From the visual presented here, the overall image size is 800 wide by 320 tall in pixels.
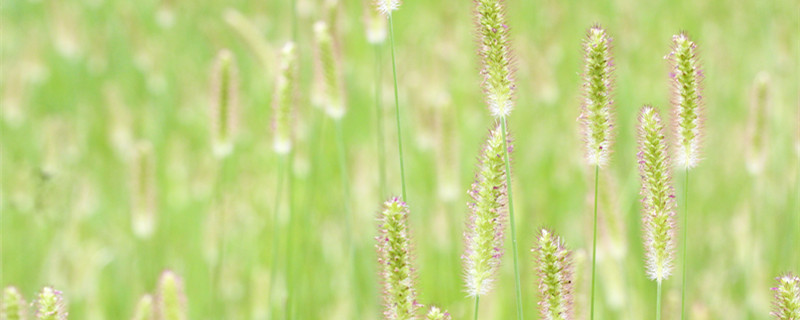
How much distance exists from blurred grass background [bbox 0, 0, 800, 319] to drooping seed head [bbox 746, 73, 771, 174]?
5 cm

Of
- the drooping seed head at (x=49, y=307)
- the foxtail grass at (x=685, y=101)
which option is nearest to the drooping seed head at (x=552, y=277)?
the foxtail grass at (x=685, y=101)

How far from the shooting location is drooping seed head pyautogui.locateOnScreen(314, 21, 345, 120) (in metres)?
1.60

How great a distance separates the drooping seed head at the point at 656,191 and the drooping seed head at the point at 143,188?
44.3 inches

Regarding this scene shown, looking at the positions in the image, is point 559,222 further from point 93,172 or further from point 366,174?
point 93,172

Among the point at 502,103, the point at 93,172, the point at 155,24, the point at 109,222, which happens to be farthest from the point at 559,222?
the point at 155,24

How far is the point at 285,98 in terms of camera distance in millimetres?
1511

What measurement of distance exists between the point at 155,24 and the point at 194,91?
103 cm

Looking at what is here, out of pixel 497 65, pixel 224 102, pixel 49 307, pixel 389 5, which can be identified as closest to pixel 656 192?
pixel 497 65

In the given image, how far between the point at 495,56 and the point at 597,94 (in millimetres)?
113

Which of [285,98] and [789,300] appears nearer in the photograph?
[789,300]

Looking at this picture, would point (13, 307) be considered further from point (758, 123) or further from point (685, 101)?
point (758, 123)

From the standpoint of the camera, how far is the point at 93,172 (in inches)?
134

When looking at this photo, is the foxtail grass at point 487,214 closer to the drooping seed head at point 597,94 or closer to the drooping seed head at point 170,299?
the drooping seed head at point 597,94

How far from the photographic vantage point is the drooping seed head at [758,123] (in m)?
1.79
